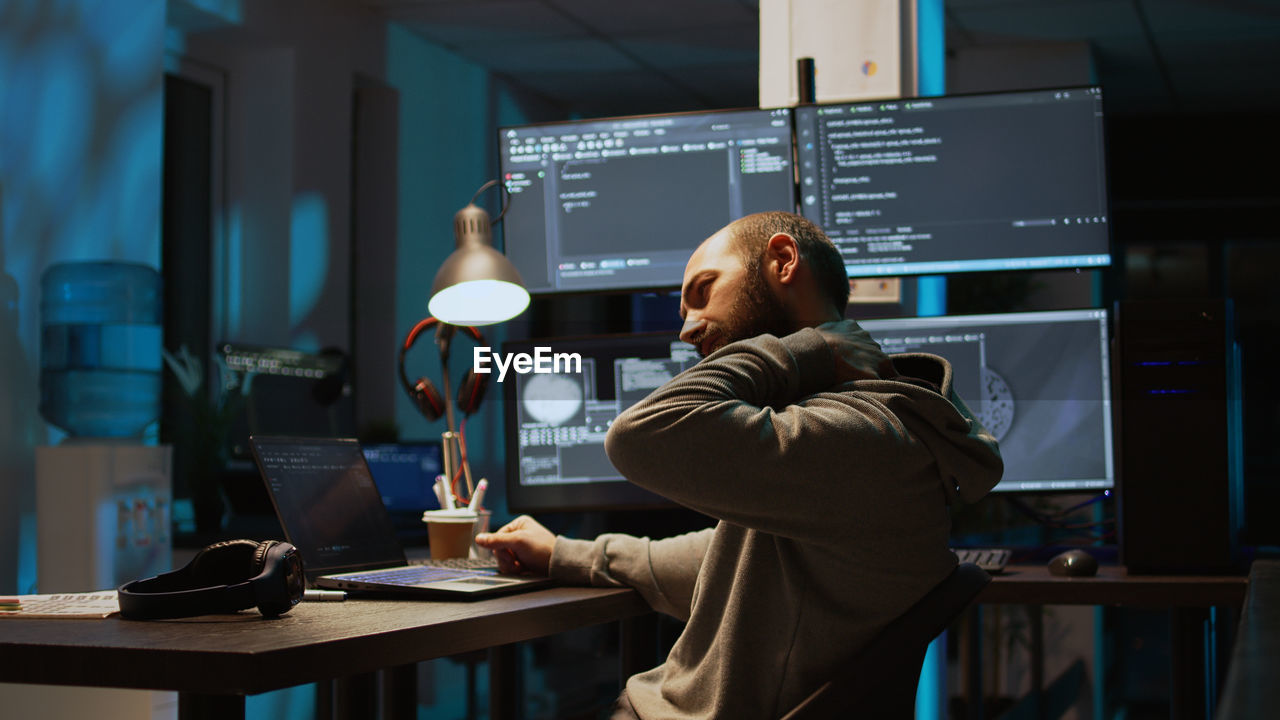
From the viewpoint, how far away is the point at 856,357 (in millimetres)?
1235

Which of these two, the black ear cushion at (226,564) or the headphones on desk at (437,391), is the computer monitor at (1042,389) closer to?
the headphones on desk at (437,391)

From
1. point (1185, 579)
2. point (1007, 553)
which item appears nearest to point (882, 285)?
point (1007, 553)

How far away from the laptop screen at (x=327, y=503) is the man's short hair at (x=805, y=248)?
67 cm

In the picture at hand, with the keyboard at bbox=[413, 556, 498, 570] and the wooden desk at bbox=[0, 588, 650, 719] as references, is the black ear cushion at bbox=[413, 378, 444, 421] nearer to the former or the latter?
the keyboard at bbox=[413, 556, 498, 570]

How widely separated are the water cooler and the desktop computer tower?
2.00 m

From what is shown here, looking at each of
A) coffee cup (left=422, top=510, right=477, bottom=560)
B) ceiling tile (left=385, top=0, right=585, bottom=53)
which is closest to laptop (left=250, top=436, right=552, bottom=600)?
coffee cup (left=422, top=510, right=477, bottom=560)

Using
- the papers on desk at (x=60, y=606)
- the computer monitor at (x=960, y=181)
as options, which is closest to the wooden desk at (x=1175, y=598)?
the computer monitor at (x=960, y=181)

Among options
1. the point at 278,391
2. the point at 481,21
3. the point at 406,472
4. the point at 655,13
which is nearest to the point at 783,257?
the point at 406,472

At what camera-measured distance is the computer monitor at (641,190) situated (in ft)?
7.18

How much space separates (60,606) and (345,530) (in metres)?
0.42

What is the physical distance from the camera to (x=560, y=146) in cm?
224

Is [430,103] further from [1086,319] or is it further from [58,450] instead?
[1086,319]

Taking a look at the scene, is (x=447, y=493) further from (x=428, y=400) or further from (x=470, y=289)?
(x=470, y=289)

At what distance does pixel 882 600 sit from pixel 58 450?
233cm
